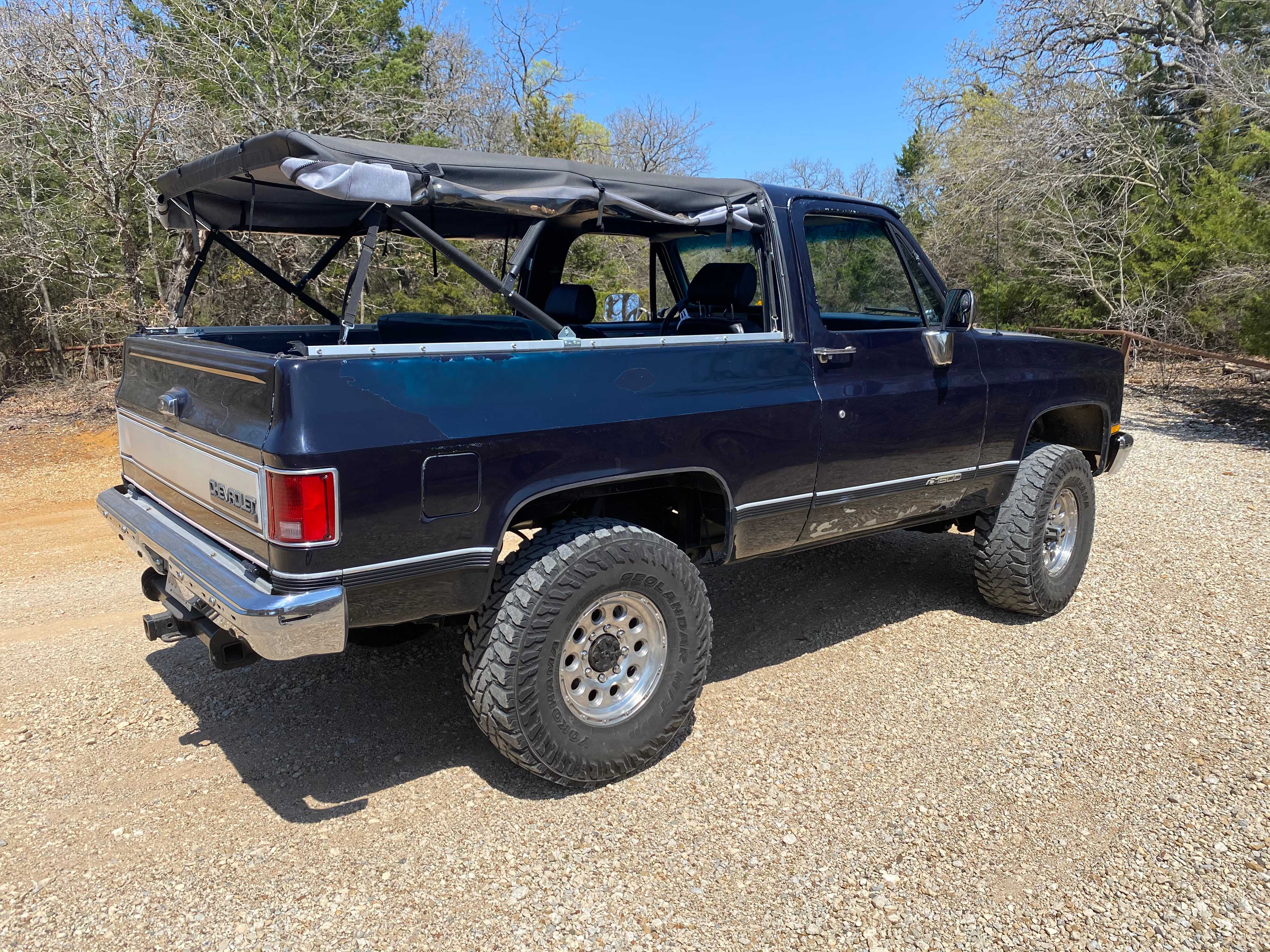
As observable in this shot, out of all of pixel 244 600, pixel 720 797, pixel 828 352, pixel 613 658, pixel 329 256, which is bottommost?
pixel 720 797

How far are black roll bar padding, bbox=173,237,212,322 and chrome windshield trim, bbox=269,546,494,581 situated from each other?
5.92ft

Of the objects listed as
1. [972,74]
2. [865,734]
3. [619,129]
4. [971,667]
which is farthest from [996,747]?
[619,129]

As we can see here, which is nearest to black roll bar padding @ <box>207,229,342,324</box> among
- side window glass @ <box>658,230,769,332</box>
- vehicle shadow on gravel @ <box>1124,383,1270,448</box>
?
side window glass @ <box>658,230,769,332</box>

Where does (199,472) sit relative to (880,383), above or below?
below

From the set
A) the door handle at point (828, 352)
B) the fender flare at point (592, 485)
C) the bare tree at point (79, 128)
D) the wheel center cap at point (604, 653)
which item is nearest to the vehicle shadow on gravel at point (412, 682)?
the wheel center cap at point (604, 653)

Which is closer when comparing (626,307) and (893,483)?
(893,483)

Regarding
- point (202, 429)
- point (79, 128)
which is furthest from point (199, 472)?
point (79, 128)

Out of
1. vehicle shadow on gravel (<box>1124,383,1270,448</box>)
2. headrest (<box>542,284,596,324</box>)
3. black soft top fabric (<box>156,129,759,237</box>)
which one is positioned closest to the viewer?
black soft top fabric (<box>156,129,759,237</box>)

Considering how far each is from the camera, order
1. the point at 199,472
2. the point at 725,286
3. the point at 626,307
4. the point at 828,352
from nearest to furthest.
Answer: the point at 199,472 < the point at 828,352 < the point at 725,286 < the point at 626,307

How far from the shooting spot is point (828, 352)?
3830mm

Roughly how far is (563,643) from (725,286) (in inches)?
82.1

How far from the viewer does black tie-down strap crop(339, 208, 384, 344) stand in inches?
112

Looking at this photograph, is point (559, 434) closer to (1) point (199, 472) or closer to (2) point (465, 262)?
(2) point (465, 262)

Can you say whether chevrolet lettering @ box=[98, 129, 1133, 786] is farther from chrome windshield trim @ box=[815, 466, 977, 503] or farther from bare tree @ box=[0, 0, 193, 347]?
bare tree @ box=[0, 0, 193, 347]
